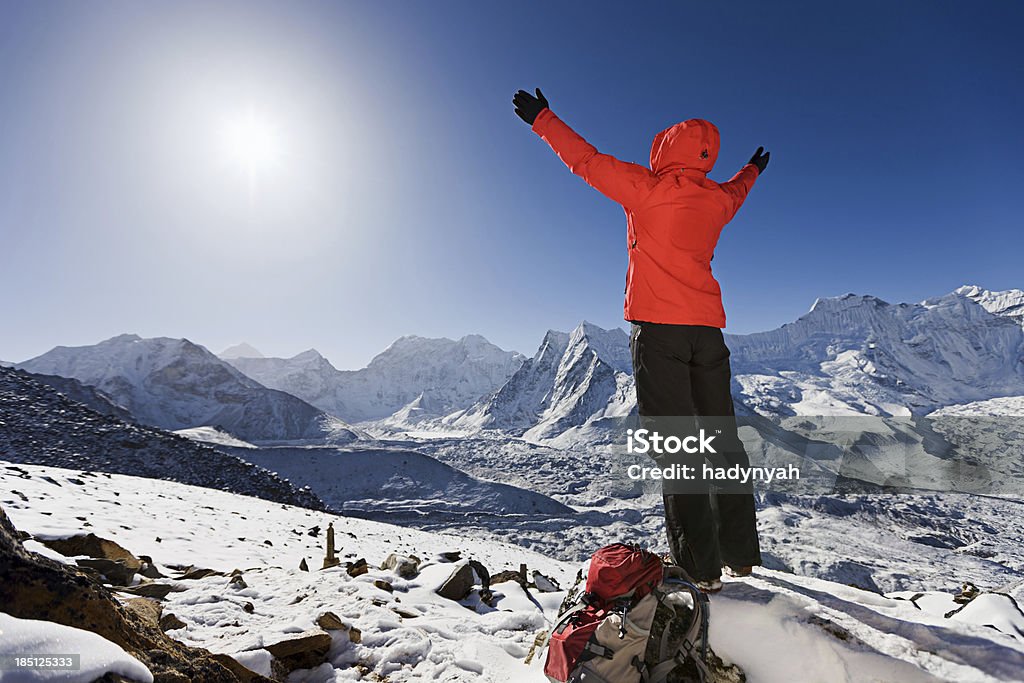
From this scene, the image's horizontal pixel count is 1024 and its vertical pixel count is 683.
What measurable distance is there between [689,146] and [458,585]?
251 inches

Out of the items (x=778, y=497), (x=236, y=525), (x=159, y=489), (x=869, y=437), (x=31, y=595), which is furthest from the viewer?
(x=869, y=437)

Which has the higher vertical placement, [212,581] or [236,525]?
[212,581]

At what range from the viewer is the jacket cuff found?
12.0 feet

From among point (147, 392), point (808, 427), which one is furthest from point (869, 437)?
point (147, 392)

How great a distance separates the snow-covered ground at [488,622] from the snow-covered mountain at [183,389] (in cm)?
15342

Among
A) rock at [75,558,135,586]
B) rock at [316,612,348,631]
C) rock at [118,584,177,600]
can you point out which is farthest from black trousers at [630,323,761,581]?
rock at [75,558,135,586]

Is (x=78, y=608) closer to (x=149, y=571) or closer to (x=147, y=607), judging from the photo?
(x=147, y=607)

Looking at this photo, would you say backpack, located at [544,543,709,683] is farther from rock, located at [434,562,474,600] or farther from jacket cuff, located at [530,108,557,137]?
rock, located at [434,562,474,600]

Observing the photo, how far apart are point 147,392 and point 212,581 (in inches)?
7848

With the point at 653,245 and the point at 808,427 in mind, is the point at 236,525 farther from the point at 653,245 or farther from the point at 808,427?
the point at 808,427

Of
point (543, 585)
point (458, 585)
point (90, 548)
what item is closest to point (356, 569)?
point (458, 585)

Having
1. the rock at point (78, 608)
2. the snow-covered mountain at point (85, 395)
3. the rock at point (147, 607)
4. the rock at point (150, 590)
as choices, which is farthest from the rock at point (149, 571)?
the snow-covered mountain at point (85, 395)

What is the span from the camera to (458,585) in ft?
20.4

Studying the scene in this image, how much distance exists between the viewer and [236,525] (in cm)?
1291
